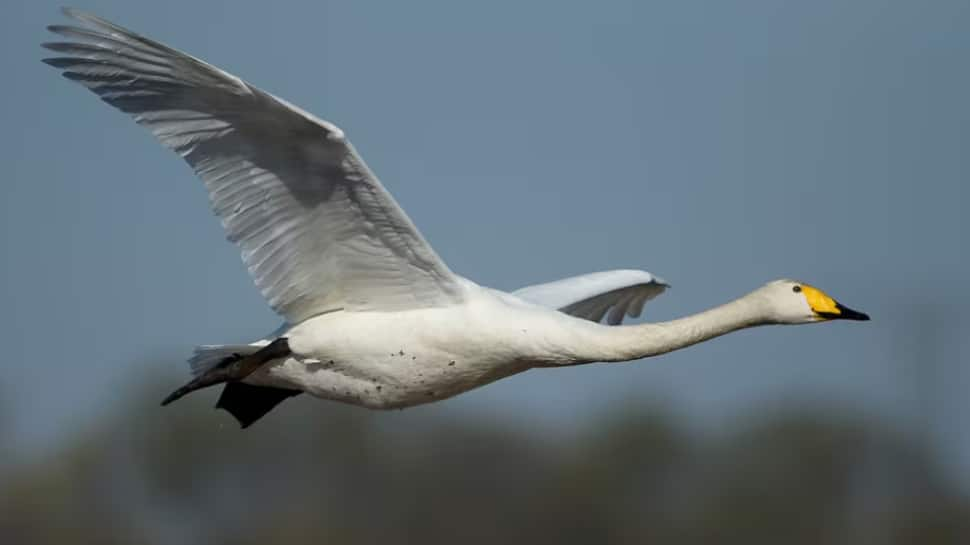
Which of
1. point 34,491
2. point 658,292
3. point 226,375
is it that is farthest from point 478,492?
point 226,375

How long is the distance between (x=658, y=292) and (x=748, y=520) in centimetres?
1436

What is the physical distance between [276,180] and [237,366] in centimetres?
132

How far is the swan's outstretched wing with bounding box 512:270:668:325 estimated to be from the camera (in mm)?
13289

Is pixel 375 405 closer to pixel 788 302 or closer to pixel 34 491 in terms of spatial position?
pixel 788 302

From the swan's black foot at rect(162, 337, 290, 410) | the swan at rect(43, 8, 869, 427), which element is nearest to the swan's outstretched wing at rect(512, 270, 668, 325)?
the swan at rect(43, 8, 869, 427)

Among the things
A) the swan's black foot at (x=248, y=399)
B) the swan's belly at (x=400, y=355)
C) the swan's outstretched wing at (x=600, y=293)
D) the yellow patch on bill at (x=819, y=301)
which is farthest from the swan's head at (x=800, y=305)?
the swan's black foot at (x=248, y=399)

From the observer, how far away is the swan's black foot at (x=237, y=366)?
456 inches

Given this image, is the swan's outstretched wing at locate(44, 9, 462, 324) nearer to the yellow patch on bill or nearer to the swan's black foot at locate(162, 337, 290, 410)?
the swan's black foot at locate(162, 337, 290, 410)

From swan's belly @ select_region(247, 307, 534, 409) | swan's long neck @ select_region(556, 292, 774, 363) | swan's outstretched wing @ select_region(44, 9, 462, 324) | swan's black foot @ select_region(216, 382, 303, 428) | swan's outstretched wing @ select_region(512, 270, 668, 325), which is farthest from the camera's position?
swan's outstretched wing @ select_region(512, 270, 668, 325)

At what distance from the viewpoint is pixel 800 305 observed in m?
11.0

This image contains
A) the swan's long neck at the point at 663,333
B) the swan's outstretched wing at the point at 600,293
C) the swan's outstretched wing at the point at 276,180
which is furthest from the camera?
the swan's outstretched wing at the point at 600,293

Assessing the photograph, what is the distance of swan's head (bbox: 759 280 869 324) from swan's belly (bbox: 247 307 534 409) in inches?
54.6

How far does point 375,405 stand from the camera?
11508 mm

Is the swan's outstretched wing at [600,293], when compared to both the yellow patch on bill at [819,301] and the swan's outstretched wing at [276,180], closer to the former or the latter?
the swan's outstretched wing at [276,180]
